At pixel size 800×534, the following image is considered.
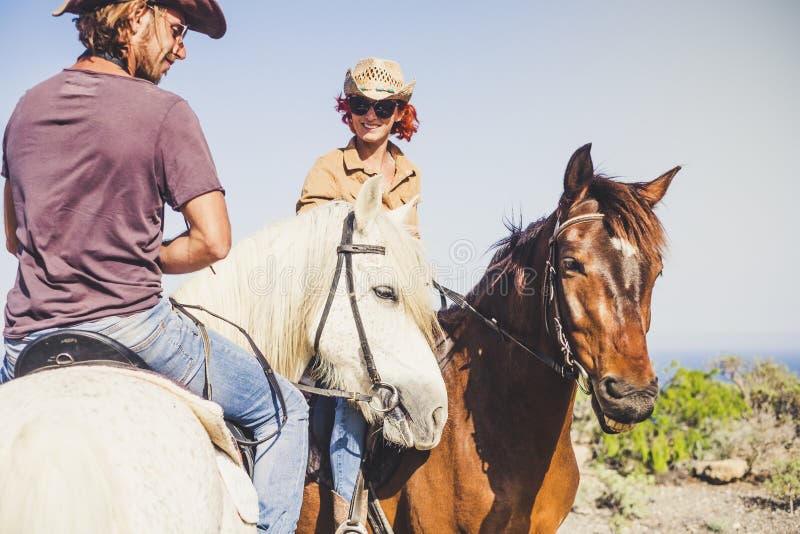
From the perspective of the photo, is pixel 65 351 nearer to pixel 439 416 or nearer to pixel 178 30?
pixel 178 30

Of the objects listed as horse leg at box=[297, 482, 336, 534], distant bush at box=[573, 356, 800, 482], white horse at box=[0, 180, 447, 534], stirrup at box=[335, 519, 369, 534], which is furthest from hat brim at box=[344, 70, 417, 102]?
distant bush at box=[573, 356, 800, 482]

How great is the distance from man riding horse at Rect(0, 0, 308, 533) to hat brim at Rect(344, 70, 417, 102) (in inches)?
72.5

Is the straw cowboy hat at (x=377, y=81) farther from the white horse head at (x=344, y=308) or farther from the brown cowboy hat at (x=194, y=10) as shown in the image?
the brown cowboy hat at (x=194, y=10)

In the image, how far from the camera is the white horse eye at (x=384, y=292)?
274cm

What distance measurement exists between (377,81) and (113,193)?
2.47 metres

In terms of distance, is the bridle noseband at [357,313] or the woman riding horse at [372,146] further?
the woman riding horse at [372,146]

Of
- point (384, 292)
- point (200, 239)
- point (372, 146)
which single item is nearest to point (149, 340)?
point (200, 239)

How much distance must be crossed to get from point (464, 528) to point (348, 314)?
1301 mm

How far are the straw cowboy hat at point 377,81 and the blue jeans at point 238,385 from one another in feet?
7.49

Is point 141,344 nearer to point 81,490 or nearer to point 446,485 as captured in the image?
point 81,490

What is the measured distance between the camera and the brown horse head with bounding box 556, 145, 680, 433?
259 cm

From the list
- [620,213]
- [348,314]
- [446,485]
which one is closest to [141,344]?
[348,314]

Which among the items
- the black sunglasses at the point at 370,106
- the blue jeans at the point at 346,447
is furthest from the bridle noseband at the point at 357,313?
the black sunglasses at the point at 370,106

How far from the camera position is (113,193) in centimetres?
194
